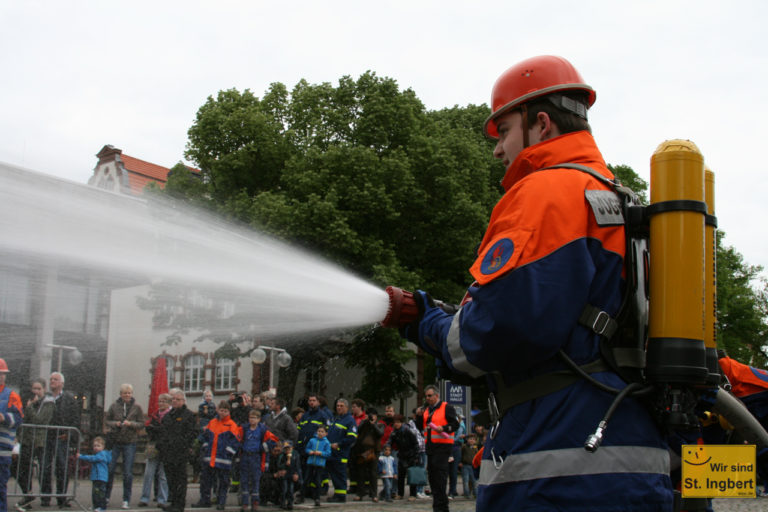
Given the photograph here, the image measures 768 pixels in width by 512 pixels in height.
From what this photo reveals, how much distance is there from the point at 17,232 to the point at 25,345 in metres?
16.2

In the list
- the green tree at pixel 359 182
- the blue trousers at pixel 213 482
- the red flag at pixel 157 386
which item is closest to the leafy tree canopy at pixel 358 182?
the green tree at pixel 359 182

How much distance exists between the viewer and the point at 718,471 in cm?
285

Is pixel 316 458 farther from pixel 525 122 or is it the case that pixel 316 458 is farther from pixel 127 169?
pixel 127 169

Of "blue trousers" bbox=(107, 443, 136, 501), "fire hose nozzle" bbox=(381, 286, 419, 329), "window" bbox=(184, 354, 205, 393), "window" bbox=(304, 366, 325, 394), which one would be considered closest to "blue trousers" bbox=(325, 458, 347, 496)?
"blue trousers" bbox=(107, 443, 136, 501)

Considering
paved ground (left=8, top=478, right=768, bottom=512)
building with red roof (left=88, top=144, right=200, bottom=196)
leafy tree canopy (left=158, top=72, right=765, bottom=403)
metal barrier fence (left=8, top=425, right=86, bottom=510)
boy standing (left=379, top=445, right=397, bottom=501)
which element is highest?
building with red roof (left=88, top=144, right=200, bottom=196)

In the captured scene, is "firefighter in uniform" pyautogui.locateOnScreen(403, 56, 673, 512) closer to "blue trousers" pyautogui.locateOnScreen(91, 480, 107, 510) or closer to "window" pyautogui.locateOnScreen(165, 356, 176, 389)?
"blue trousers" pyautogui.locateOnScreen(91, 480, 107, 510)

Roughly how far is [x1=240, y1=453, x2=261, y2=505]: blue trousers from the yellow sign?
1117 centimetres

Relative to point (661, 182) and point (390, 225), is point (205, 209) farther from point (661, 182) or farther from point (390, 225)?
point (661, 182)

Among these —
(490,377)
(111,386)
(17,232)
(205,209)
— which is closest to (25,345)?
(205,209)

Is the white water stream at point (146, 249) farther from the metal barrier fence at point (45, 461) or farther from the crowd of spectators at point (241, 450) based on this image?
the crowd of spectators at point (241, 450)

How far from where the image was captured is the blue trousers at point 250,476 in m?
13.1

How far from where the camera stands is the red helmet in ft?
9.40

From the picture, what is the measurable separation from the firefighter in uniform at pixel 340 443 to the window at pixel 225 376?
70.8ft

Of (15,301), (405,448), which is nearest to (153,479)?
(405,448)
